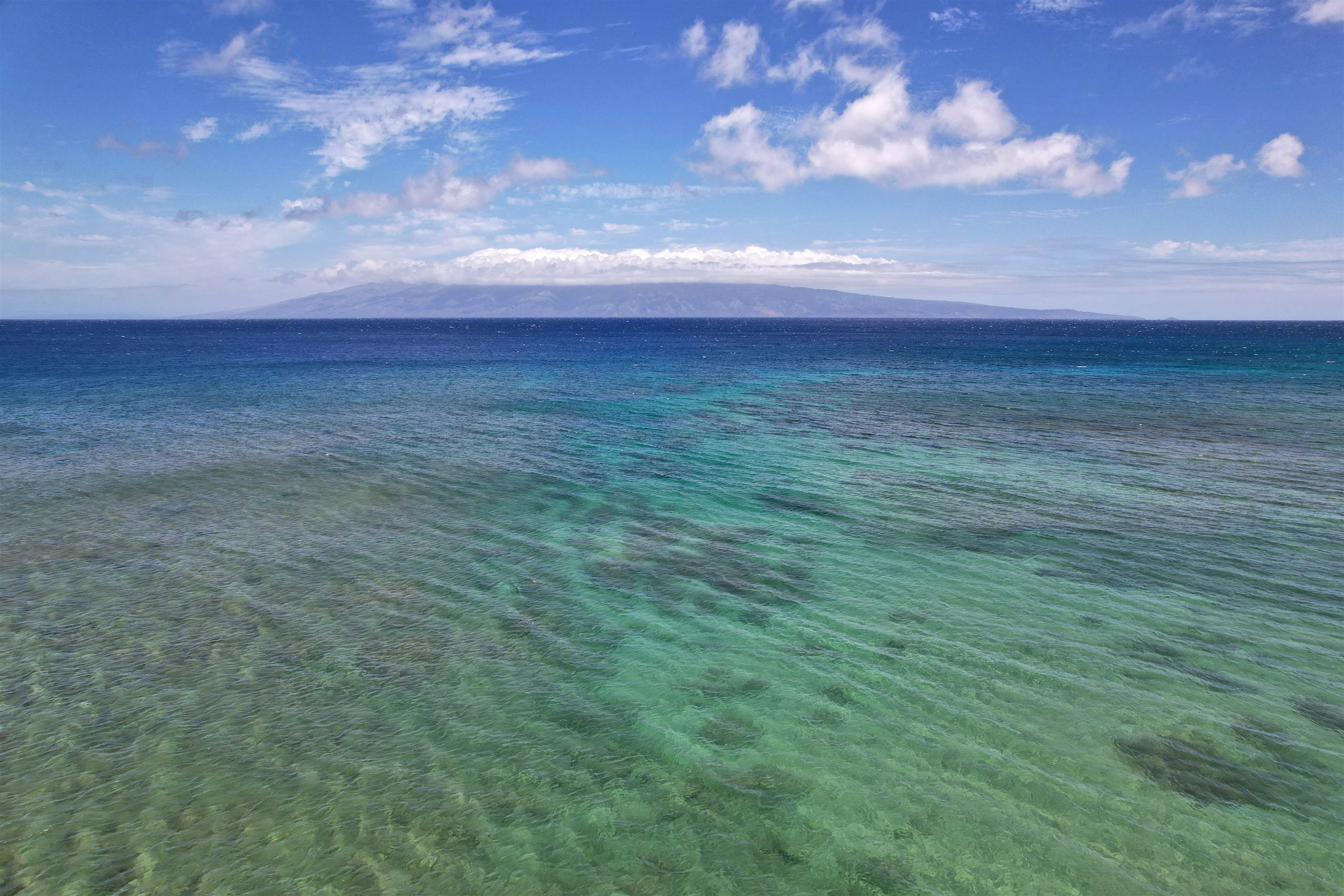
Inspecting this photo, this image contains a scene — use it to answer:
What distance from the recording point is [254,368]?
68.6 m

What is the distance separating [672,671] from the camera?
38.0ft

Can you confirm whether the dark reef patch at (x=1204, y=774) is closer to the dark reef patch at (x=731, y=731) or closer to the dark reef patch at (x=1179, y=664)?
the dark reef patch at (x=1179, y=664)

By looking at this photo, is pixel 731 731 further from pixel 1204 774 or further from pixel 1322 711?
pixel 1322 711

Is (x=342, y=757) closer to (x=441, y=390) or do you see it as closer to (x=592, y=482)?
(x=592, y=482)

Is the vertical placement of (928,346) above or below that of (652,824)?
above

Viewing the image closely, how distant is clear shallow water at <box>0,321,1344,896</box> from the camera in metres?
7.70

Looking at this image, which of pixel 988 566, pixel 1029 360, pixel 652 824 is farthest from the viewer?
pixel 1029 360

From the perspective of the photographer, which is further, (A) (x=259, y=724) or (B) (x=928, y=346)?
(B) (x=928, y=346)

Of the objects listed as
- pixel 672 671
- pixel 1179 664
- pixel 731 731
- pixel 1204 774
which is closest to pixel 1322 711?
pixel 1179 664

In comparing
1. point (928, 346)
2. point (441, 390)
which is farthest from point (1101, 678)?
point (928, 346)

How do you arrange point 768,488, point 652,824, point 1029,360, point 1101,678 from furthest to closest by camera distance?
point 1029,360
point 768,488
point 1101,678
point 652,824

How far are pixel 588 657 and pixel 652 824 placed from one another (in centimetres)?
409

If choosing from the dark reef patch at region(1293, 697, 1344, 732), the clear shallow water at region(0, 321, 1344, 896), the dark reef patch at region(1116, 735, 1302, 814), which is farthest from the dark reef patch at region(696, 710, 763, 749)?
the dark reef patch at region(1293, 697, 1344, 732)

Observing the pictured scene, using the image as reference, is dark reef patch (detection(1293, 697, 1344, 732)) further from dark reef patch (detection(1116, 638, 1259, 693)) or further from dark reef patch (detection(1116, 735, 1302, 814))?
dark reef patch (detection(1116, 735, 1302, 814))
